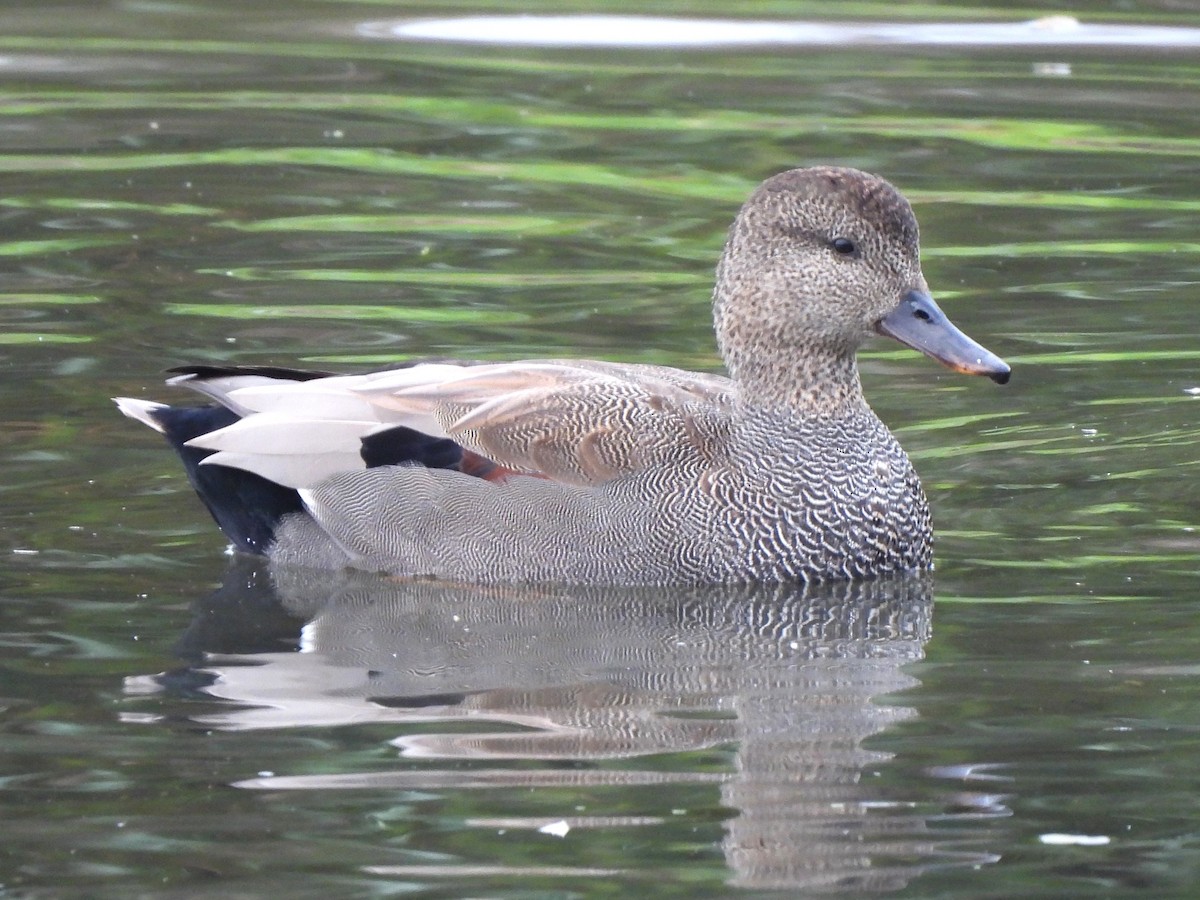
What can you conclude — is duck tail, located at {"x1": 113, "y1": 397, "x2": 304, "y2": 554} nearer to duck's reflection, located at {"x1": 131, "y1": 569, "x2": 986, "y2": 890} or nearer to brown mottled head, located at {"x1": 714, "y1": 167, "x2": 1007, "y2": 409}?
duck's reflection, located at {"x1": 131, "y1": 569, "x2": 986, "y2": 890}

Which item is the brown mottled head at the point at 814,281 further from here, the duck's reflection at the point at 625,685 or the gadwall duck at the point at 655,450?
the duck's reflection at the point at 625,685

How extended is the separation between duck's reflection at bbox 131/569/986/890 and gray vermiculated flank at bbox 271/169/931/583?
109 mm

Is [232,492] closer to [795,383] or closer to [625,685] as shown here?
[795,383]

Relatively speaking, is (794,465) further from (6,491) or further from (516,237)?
(516,237)

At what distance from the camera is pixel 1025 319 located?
10609 millimetres

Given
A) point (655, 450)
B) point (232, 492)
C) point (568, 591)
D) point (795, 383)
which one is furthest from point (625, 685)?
point (232, 492)

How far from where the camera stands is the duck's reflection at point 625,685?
5414 millimetres

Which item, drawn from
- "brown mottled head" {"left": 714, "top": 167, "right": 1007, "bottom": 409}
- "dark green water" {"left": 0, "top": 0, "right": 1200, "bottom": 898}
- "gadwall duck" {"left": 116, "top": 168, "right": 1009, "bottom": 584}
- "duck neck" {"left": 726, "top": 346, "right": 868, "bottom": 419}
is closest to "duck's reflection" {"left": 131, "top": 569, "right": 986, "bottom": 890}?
"dark green water" {"left": 0, "top": 0, "right": 1200, "bottom": 898}

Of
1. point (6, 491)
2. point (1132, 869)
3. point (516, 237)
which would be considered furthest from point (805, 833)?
point (516, 237)

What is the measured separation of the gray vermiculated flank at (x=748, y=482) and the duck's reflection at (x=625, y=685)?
0.36 ft

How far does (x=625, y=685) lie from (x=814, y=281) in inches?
70.2

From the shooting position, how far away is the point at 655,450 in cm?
759

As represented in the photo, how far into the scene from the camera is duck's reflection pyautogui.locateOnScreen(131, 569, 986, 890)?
541 cm

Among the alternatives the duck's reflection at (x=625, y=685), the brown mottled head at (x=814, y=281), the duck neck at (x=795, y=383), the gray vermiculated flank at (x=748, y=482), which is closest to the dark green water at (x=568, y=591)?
the duck's reflection at (x=625, y=685)
